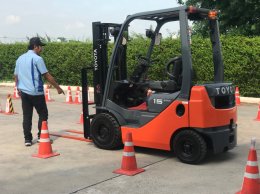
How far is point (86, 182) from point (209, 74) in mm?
10939

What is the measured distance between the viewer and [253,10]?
19016 millimetres

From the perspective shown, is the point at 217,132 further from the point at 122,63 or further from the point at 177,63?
the point at 122,63

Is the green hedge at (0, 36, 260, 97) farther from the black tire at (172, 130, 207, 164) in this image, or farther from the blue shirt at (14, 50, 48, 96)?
the black tire at (172, 130, 207, 164)

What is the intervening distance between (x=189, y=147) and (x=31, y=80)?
123 inches

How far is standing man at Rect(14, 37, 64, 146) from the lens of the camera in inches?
297

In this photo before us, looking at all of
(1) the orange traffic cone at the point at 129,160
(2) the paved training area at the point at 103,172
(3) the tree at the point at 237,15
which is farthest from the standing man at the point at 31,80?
(3) the tree at the point at 237,15

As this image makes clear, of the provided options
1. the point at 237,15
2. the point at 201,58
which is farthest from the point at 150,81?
the point at 237,15

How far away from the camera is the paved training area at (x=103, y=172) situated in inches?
212

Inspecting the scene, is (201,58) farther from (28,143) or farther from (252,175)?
(252,175)

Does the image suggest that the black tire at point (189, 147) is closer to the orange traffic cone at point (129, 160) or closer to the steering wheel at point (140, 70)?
the orange traffic cone at point (129, 160)

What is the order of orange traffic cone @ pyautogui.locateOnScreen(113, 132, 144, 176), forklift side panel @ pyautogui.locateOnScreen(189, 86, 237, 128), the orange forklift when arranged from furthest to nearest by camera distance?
the orange forklift
forklift side panel @ pyautogui.locateOnScreen(189, 86, 237, 128)
orange traffic cone @ pyautogui.locateOnScreen(113, 132, 144, 176)

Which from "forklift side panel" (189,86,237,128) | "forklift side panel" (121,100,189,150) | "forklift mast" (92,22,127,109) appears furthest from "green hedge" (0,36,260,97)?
"forklift side panel" (189,86,237,128)

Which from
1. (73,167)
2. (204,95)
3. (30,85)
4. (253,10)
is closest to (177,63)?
(204,95)

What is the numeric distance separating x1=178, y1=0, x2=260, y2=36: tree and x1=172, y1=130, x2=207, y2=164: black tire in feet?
41.3
